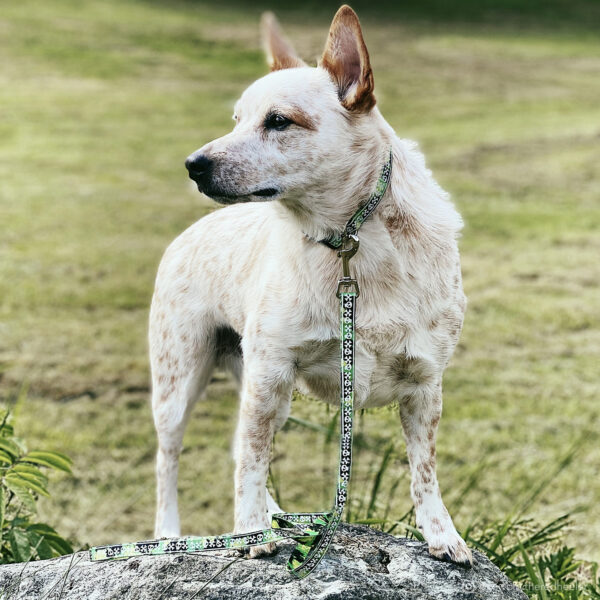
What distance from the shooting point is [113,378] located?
267 inches

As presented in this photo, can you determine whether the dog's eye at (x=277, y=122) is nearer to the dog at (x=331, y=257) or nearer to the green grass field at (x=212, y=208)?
the dog at (x=331, y=257)

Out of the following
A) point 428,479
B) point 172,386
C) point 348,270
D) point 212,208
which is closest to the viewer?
point 348,270

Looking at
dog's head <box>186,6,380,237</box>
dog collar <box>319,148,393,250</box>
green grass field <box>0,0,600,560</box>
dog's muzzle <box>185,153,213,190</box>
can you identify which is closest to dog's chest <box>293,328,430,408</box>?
dog collar <box>319,148,393,250</box>

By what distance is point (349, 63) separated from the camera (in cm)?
238

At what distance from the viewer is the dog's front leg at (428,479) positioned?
101 inches

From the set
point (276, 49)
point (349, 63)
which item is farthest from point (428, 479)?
point (276, 49)

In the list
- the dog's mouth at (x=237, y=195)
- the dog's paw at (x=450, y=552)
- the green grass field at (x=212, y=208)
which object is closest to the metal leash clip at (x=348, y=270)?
the dog's mouth at (x=237, y=195)

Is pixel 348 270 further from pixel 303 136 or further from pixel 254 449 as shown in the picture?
pixel 254 449

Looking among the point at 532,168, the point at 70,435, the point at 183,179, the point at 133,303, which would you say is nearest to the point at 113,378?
the point at 70,435

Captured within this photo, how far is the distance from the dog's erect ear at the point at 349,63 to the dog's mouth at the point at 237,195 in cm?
33

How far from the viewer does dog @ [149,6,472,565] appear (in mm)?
2312

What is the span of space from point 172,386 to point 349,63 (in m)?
1.31

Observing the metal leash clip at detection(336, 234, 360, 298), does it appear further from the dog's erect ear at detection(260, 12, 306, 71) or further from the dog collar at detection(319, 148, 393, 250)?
the dog's erect ear at detection(260, 12, 306, 71)

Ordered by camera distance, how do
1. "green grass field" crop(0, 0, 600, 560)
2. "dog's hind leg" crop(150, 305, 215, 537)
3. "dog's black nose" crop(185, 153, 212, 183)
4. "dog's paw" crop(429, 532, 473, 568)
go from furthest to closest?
"green grass field" crop(0, 0, 600, 560)
"dog's hind leg" crop(150, 305, 215, 537)
"dog's paw" crop(429, 532, 473, 568)
"dog's black nose" crop(185, 153, 212, 183)
